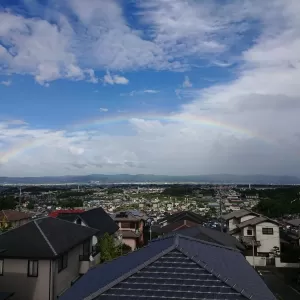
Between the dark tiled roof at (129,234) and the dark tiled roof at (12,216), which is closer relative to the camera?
the dark tiled roof at (129,234)

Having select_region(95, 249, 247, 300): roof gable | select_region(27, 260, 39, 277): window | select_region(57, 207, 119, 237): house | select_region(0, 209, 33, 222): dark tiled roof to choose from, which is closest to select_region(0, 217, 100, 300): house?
select_region(27, 260, 39, 277): window

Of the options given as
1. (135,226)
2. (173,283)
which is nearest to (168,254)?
(173,283)

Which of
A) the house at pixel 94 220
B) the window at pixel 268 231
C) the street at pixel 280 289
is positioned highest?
the house at pixel 94 220

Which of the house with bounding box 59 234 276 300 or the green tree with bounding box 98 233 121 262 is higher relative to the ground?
the house with bounding box 59 234 276 300

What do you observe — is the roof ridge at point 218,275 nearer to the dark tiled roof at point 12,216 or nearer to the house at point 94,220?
the house at point 94,220

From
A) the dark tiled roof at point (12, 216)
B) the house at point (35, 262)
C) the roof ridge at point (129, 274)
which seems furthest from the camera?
the dark tiled roof at point (12, 216)

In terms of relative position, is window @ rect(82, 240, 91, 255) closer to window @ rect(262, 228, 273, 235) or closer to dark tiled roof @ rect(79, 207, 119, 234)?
dark tiled roof @ rect(79, 207, 119, 234)

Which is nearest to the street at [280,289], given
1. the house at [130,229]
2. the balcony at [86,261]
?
the balcony at [86,261]
